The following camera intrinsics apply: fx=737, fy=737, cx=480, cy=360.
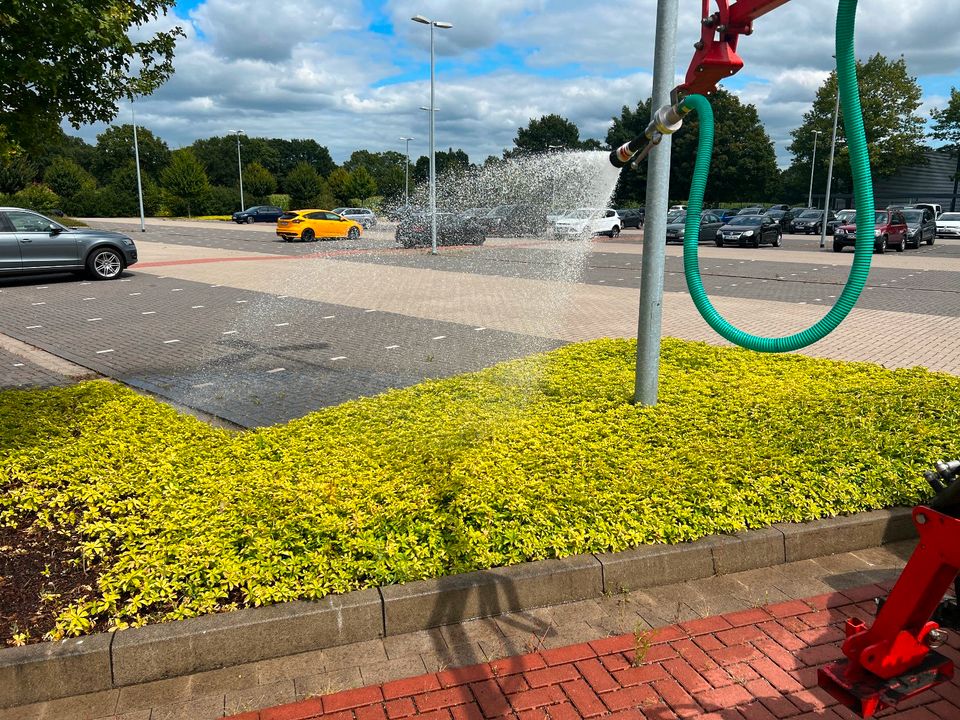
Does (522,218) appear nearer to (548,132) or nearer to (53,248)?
→ (53,248)

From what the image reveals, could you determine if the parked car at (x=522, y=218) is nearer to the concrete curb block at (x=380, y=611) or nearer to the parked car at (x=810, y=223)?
the concrete curb block at (x=380, y=611)

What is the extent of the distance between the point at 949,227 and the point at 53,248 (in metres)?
43.3

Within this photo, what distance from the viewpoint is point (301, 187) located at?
2741 inches

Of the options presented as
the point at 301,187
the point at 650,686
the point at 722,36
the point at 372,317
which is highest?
the point at 301,187

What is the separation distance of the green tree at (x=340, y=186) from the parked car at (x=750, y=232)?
149 feet

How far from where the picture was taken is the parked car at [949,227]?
40.6 m

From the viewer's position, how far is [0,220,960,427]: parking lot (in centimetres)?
841

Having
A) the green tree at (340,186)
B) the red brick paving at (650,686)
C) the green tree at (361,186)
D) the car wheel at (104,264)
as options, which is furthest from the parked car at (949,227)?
the green tree at (340,186)

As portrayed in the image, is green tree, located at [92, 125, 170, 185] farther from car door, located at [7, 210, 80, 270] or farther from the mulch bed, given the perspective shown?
the mulch bed

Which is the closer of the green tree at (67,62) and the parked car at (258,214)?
the green tree at (67,62)

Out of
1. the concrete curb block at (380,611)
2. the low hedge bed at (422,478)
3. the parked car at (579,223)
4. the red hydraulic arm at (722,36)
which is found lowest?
the concrete curb block at (380,611)

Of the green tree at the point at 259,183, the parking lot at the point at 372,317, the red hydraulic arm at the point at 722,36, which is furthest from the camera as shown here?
the green tree at the point at 259,183

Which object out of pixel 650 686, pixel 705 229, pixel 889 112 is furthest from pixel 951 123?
pixel 650 686

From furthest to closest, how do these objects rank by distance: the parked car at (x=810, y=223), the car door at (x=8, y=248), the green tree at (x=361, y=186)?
the green tree at (x=361, y=186) < the parked car at (x=810, y=223) < the car door at (x=8, y=248)
